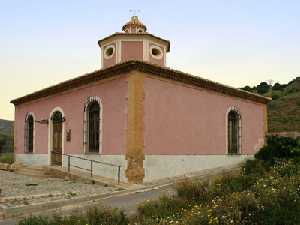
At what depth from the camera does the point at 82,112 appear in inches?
732

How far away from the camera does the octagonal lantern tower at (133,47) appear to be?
66.5 ft

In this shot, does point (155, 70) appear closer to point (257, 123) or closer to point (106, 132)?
point (106, 132)

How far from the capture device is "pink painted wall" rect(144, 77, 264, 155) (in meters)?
16.6

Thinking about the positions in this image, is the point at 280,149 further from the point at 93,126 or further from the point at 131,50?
the point at 131,50

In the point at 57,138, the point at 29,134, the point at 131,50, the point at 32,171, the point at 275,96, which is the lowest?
the point at 32,171

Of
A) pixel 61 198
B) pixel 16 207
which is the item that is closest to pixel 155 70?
pixel 61 198

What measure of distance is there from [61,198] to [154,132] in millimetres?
5041

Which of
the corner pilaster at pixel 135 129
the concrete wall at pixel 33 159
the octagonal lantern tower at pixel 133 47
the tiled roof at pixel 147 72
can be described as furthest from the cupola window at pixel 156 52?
the concrete wall at pixel 33 159

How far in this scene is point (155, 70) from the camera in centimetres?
1667

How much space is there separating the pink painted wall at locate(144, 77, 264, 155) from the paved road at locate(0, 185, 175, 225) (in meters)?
2.24

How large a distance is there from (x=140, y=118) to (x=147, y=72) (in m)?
1.86

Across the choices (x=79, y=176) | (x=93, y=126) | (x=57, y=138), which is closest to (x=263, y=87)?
(x=57, y=138)

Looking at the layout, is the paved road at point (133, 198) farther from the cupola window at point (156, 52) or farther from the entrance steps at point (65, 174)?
the cupola window at point (156, 52)

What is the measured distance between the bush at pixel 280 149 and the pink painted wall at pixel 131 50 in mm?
7443
